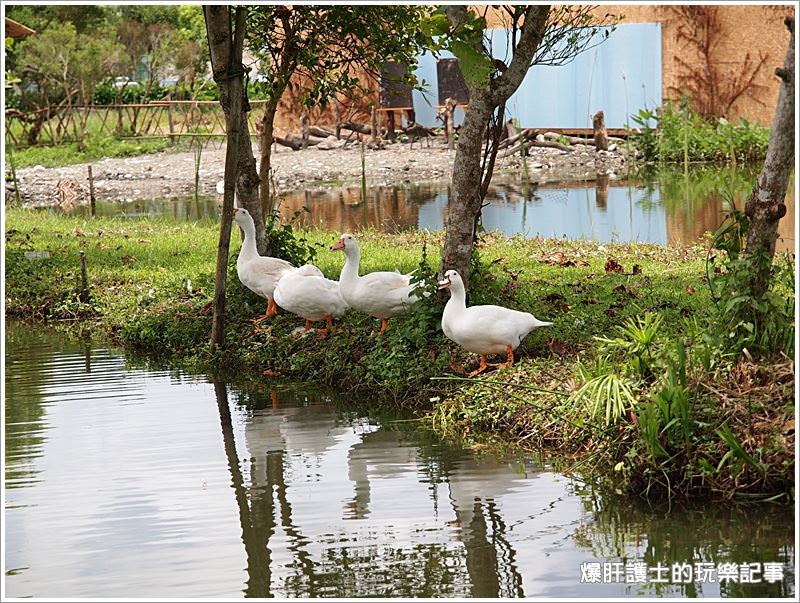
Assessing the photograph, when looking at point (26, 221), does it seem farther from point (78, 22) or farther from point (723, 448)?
point (78, 22)

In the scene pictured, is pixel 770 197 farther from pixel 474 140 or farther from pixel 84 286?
pixel 84 286

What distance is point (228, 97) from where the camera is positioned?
1038 centimetres

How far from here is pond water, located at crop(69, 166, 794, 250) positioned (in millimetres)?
17250

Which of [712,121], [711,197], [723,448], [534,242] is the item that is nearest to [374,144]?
[712,121]

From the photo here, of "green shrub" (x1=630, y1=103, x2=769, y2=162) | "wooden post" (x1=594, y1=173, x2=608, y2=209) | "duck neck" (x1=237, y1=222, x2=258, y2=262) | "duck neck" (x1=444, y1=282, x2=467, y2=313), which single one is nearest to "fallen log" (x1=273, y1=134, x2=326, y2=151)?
"green shrub" (x1=630, y1=103, x2=769, y2=162)

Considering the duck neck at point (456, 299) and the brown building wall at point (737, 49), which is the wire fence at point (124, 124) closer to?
the brown building wall at point (737, 49)

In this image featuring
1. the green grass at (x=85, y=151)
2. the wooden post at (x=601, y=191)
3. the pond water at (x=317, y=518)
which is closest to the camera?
the pond water at (x=317, y=518)

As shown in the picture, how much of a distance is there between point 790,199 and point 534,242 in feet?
19.0

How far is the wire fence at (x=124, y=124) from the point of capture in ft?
107

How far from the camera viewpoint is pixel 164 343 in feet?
35.9

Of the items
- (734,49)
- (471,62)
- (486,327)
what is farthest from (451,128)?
(471,62)

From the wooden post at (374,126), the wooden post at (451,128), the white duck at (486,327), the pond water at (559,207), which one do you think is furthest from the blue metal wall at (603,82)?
the white duck at (486,327)

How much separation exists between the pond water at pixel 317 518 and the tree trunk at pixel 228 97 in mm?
2808

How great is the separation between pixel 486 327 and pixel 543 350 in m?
0.74
